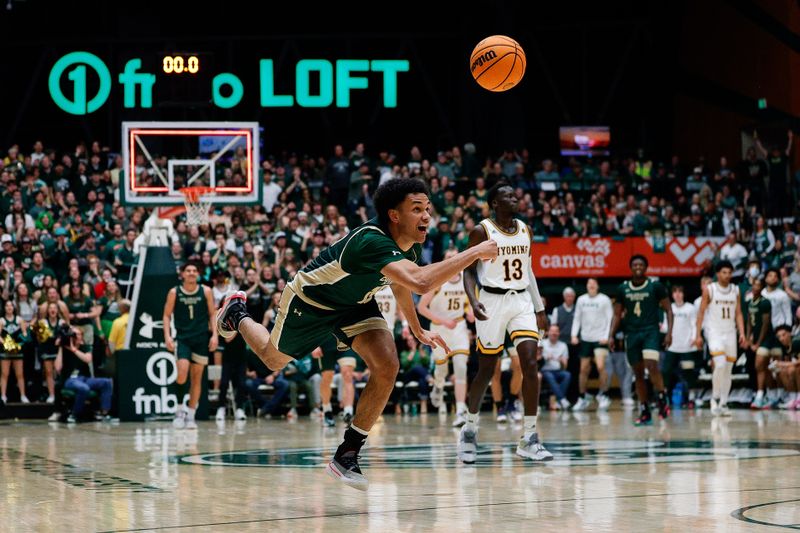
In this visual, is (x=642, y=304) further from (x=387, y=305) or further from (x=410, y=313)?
(x=410, y=313)

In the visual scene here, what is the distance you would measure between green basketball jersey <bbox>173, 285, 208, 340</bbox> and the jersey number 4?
17.4 ft

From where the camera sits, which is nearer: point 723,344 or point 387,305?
point 387,305

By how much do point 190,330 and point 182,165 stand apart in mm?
4660

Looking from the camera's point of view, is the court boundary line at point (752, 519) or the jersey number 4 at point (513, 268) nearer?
the court boundary line at point (752, 519)

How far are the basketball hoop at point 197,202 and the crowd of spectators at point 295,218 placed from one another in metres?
0.71

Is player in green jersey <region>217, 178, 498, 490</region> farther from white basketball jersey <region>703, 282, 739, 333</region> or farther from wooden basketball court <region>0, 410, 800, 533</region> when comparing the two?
white basketball jersey <region>703, 282, 739, 333</region>

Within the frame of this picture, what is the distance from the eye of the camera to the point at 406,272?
634 centimetres

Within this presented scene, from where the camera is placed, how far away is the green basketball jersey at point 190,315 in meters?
14.2

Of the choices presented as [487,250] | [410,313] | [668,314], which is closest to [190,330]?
[668,314]

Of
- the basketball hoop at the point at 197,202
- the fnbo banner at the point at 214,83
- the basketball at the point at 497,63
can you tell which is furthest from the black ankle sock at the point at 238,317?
the fnbo banner at the point at 214,83

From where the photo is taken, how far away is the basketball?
12.4 m

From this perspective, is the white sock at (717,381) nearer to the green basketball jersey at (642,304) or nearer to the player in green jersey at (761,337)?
the player in green jersey at (761,337)

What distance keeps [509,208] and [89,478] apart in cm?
422

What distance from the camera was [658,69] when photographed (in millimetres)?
32938
